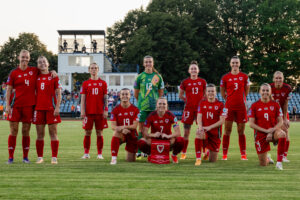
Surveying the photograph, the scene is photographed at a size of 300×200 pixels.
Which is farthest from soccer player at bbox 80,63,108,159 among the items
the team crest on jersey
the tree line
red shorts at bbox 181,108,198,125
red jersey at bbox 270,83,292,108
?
the tree line

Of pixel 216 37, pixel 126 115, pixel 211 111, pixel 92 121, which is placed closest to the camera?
pixel 126 115

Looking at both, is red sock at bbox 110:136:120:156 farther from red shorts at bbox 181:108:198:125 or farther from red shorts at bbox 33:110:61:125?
red shorts at bbox 181:108:198:125

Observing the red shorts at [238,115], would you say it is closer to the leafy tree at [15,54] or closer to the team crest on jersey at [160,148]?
the team crest on jersey at [160,148]

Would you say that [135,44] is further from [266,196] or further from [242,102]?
[266,196]

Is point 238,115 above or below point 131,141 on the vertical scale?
above

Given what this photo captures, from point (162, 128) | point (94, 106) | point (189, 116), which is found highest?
point (94, 106)

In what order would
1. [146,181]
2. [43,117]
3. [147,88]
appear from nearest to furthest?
[146,181], [43,117], [147,88]

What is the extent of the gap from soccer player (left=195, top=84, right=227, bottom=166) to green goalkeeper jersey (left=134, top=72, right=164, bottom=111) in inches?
41.2

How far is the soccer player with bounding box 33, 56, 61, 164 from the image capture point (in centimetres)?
766

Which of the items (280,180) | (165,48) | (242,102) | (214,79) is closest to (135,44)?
(165,48)

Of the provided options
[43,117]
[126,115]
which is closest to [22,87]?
[43,117]

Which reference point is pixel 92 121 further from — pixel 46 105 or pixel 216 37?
pixel 216 37

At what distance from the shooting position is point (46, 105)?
7.68 meters

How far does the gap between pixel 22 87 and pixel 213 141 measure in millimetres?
4011
